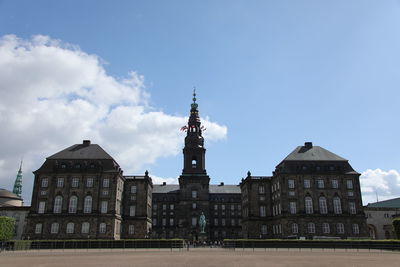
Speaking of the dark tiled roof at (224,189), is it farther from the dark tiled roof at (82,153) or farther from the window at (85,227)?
the window at (85,227)

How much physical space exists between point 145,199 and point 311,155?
36.1 meters

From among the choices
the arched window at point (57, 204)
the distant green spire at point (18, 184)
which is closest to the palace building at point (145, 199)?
the arched window at point (57, 204)

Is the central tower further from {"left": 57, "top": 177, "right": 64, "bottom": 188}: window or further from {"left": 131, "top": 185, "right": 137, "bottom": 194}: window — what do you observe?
{"left": 57, "top": 177, "right": 64, "bottom": 188}: window

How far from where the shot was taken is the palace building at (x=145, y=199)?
65.2 meters

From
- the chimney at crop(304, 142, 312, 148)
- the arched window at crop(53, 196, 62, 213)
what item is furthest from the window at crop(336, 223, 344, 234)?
the arched window at crop(53, 196, 62, 213)

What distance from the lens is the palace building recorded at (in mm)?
65250

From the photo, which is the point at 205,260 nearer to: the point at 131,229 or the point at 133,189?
the point at 131,229

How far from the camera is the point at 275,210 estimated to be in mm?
73750

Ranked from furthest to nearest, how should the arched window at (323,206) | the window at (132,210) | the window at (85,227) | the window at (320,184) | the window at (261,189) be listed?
the window at (261,189) < the window at (132,210) < the window at (320,184) < the arched window at (323,206) < the window at (85,227)

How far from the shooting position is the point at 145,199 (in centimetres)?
7519

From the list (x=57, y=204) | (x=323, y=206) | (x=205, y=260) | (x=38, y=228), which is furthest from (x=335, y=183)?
(x=38, y=228)

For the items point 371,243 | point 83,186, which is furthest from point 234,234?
point 371,243

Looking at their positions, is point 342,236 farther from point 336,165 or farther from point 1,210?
point 1,210

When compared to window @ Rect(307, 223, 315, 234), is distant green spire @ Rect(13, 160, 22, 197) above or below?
above
